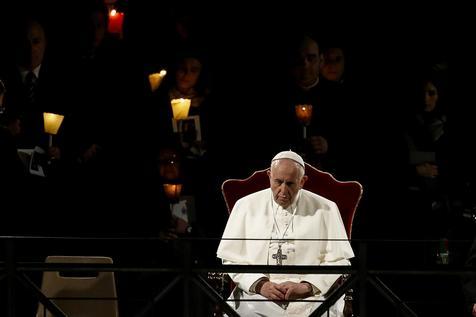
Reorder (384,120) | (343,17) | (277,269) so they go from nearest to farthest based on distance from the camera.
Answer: (277,269) < (384,120) < (343,17)

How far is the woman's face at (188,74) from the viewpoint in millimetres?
8203

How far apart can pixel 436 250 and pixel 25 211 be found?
298 cm

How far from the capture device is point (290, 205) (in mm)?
6145

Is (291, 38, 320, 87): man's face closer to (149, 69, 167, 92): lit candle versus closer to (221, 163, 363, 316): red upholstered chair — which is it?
(149, 69, 167, 92): lit candle

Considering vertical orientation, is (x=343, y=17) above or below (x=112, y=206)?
above

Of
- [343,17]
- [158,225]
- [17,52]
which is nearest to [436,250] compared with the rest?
[158,225]

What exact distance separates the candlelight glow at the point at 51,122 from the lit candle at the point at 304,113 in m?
1.86

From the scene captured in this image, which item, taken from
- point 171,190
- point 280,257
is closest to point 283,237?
point 280,257

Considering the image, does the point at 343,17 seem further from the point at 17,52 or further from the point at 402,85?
the point at 17,52

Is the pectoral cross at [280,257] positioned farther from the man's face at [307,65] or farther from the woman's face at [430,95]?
the woman's face at [430,95]

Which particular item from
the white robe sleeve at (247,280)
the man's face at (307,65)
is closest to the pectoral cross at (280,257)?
the white robe sleeve at (247,280)

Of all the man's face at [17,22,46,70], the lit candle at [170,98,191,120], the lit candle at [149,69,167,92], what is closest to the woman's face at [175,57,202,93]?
the lit candle at [149,69,167,92]

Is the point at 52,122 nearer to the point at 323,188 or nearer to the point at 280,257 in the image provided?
the point at 323,188

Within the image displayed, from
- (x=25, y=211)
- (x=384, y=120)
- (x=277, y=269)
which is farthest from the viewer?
(x=384, y=120)
